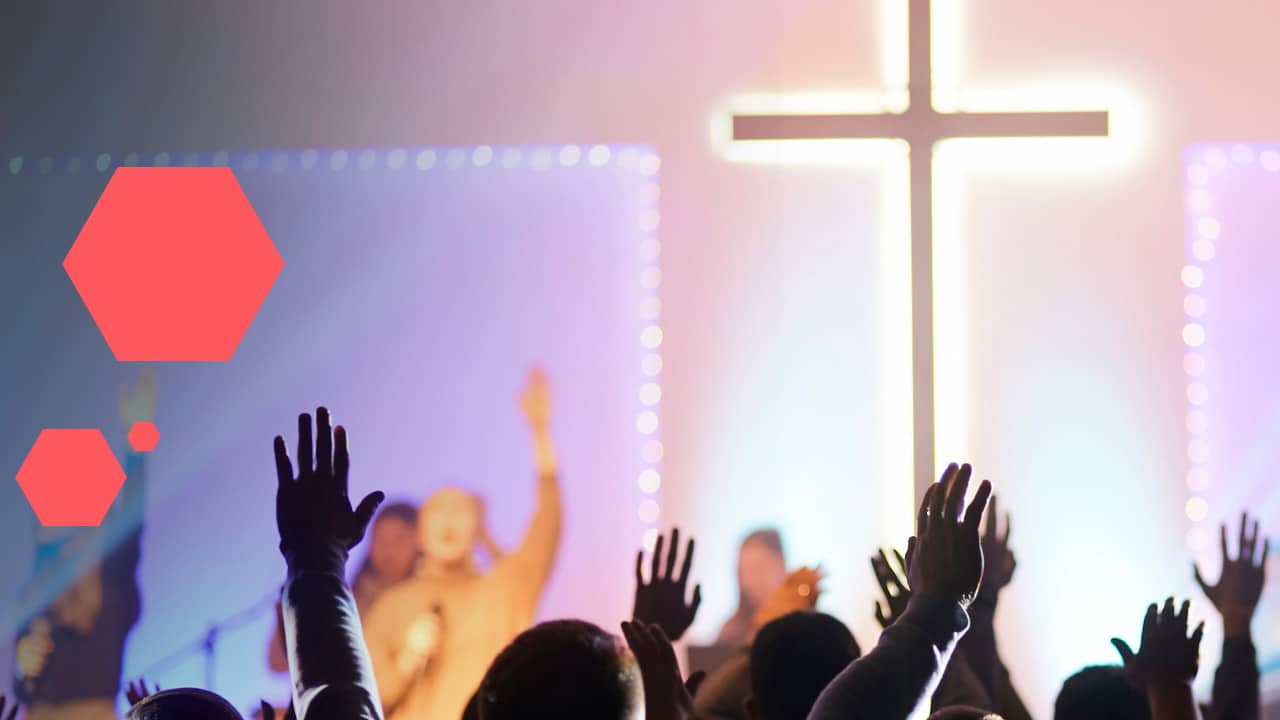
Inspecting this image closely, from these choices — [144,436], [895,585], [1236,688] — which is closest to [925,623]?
[895,585]

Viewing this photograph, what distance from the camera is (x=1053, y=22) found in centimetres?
401

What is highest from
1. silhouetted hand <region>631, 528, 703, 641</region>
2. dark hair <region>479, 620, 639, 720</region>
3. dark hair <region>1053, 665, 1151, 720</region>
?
dark hair <region>479, 620, 639, 720</region>

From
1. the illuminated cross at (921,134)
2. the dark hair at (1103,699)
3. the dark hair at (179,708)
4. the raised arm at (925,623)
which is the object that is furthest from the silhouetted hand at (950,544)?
the illuminated cross at (921,134)

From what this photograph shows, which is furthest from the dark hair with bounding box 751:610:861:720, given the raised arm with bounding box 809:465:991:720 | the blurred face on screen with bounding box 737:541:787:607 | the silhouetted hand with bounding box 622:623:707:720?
the blurred face on screen with bounding box 737:541:787:607

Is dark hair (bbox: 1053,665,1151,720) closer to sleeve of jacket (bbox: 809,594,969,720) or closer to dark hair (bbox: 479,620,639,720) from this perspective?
sleeve of jacket (bbox: 809,594,969,720)

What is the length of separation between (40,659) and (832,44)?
9.40 feet

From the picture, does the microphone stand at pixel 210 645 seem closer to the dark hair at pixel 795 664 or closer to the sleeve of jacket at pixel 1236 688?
the dark hair at pixel 795 664

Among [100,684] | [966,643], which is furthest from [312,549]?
[100,684]

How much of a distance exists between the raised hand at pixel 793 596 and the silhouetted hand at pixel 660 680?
51.9 inches

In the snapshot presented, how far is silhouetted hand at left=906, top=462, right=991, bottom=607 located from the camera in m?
1.28

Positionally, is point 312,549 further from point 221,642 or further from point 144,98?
point 144,98

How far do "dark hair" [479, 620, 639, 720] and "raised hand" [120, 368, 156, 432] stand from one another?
309 centimetres

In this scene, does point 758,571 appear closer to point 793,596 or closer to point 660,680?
point 793,596

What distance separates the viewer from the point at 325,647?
1.22 meters
